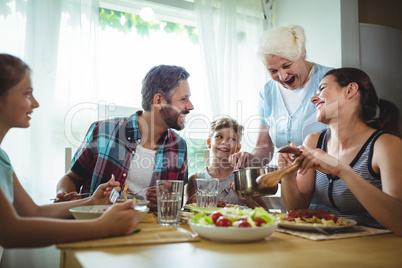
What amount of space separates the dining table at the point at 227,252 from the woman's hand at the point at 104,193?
369mm

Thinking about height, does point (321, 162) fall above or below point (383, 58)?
below

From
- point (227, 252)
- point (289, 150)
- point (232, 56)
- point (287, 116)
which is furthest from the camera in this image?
point (232, 56)

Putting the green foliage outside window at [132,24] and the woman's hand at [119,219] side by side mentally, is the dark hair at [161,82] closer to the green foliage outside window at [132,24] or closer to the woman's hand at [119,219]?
the green foliage outside window at [132,24]

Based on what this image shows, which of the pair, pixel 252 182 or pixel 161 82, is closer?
pixel 252 182

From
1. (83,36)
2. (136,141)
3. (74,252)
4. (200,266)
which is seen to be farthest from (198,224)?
(83,36)

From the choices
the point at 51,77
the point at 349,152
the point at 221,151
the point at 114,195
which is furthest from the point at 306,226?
the point at 51,77

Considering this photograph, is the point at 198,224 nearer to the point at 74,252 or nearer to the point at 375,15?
the point at 74,252

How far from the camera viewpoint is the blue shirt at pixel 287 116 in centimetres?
207

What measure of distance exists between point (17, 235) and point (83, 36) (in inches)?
74.2

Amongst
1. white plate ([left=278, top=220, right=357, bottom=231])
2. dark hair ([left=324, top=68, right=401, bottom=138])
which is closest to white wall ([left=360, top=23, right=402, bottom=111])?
dark hair ([left=324, top=68, right=401, bottom=138])

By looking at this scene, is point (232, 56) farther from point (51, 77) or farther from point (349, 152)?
point (349, 152)

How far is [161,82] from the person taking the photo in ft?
6.94

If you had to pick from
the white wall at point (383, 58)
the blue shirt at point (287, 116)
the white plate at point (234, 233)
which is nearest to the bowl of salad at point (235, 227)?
the white plate at point (234, 233)

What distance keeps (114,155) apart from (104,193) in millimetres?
620
